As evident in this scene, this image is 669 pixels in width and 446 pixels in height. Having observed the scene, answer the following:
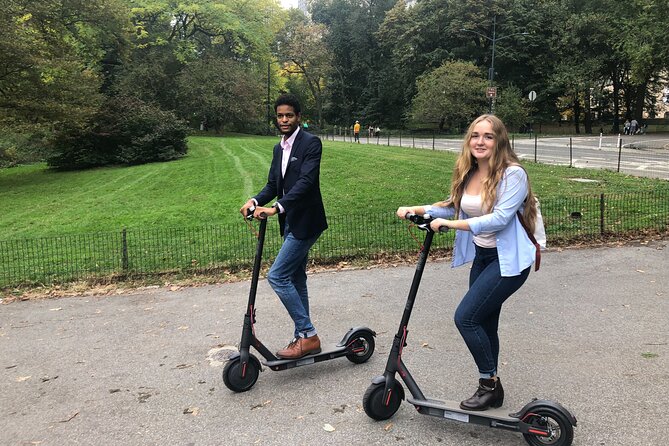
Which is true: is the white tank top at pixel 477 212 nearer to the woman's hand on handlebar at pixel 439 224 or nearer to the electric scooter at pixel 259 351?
the woman's hand on handlebar at pixel 439 224

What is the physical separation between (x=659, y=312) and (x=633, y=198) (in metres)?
6.12

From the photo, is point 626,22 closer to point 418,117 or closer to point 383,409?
point 418,117

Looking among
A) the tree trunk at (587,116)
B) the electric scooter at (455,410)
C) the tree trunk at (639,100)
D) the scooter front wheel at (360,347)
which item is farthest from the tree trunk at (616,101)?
the electric scooter at (455,410)

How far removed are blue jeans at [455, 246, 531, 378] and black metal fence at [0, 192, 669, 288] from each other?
14.4ft

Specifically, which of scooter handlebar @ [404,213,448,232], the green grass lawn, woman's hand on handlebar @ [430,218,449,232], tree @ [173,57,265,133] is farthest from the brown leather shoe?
tree @ [173,57,265,133]

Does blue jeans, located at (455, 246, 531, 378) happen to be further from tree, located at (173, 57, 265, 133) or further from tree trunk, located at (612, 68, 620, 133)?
tree trunk, located at (612, 68, 620, 133)

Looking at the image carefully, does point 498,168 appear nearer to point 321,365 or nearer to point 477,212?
point 477,212

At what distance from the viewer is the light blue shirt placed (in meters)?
2.95

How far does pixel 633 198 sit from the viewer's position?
10398mm

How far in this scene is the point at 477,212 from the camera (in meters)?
3.16

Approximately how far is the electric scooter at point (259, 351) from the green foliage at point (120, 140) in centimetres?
2529

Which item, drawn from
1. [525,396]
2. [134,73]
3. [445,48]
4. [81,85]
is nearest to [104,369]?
[525,396]

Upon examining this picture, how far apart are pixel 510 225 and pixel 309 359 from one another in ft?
6.41

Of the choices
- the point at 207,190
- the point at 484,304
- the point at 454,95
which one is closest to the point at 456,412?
the point at 484,304
